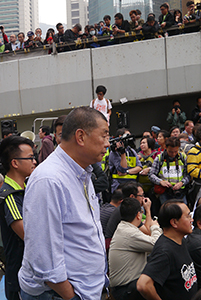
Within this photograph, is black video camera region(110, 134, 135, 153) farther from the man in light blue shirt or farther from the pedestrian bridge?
the pedestrian bridge

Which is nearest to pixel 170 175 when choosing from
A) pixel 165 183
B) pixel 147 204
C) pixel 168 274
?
pixel 165 183

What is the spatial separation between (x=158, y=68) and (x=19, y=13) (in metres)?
178

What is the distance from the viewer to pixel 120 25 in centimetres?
1049

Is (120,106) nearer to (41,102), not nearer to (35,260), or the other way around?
(41,102)

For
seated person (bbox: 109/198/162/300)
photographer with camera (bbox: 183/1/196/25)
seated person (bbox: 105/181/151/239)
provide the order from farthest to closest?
photographer with camera (bbox: 183/1/196/25), seated person (bbox: 105/181/151/239), seated person (bbox: 109/198/162/300)

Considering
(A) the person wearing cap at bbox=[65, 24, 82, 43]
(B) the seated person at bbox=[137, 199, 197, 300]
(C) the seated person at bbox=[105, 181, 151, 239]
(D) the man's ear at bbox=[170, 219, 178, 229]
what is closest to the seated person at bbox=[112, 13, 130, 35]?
(A) the person wearing cap at bbox=[65, 24, 82, 43]

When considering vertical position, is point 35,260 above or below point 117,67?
below

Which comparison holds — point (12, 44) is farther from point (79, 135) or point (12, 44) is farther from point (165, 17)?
point (79, 135)

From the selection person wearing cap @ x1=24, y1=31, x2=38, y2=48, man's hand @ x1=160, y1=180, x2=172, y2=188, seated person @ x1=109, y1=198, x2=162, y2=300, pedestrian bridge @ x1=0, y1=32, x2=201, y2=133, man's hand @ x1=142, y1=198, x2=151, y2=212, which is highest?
person wearing cap @ x1=24, y1=31, x2=38, y2=48

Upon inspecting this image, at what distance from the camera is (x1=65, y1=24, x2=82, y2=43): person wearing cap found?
11.1 m

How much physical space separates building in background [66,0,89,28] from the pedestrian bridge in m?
121

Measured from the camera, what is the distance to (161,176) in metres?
5.30

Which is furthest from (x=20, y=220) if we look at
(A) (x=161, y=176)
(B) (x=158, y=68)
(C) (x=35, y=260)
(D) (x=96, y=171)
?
(B) (x=158, y=68)

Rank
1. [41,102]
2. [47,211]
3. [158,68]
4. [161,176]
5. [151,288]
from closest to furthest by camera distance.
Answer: [47,211] → [151,288] → [161,176] → [158,68] → [41,102]
